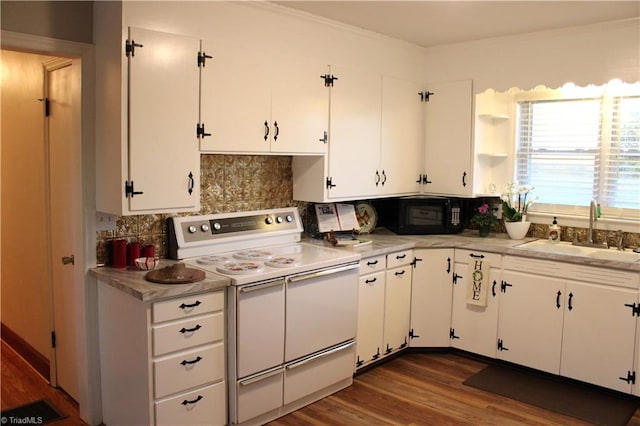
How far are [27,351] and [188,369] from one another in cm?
192

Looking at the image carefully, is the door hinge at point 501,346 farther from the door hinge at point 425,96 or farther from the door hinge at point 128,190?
the door hinge at point 128,190

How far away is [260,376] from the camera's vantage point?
3162 mm

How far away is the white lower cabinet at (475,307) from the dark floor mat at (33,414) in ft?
9.01

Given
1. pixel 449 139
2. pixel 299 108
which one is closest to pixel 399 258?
pixel 449 139

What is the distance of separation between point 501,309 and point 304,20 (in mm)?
2422

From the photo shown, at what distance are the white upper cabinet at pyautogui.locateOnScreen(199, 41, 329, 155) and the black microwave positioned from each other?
3.34 feet

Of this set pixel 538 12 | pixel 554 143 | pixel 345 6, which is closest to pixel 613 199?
pixel 554 143

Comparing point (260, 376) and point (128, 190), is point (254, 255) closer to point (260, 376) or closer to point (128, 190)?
point (260, 376)

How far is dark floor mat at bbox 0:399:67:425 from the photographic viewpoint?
322cm

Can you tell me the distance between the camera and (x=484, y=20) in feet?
12.1

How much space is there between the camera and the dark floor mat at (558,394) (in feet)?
11.3

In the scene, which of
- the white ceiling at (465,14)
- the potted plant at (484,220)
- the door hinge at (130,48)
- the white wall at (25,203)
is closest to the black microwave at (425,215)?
the potted plant at (484,220)

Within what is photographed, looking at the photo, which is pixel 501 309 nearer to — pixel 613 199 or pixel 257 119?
pixel 613 199

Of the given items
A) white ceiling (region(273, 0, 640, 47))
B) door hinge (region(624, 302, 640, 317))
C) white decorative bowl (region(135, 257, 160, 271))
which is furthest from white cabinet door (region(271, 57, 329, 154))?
door hinge (region(624, 302, 640, 317))
